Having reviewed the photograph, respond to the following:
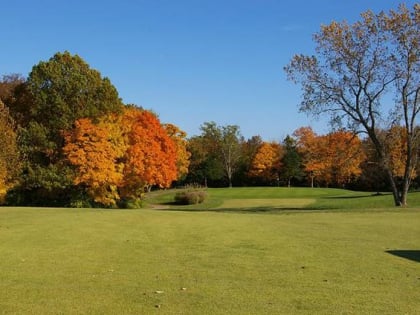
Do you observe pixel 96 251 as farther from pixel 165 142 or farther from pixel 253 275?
pixel 165 142

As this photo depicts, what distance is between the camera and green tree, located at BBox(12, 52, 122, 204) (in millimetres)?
45531

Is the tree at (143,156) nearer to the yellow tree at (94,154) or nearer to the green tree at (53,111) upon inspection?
the yellow tree at (94,154)

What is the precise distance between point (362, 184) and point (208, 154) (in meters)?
30.2

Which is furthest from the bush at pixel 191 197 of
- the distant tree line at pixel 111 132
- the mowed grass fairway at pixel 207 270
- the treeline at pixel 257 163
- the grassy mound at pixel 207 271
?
the grassy mound at pixel 207 271

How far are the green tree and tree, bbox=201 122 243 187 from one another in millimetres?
57050

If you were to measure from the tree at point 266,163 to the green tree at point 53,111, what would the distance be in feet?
183

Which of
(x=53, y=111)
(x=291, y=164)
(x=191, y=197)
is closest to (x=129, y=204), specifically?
(x=191, y=197)

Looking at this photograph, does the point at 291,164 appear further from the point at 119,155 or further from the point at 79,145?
the point at 79,145

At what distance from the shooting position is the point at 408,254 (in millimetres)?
12734

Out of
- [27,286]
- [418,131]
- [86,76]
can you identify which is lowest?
[27,286]

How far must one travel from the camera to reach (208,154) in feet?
340

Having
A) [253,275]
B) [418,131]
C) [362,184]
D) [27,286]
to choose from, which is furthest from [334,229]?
[362,184]

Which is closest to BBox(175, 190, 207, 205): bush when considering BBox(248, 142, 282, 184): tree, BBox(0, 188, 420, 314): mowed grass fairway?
BBox(248, 142, 282, 184): tree

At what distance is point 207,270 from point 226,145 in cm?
9540
